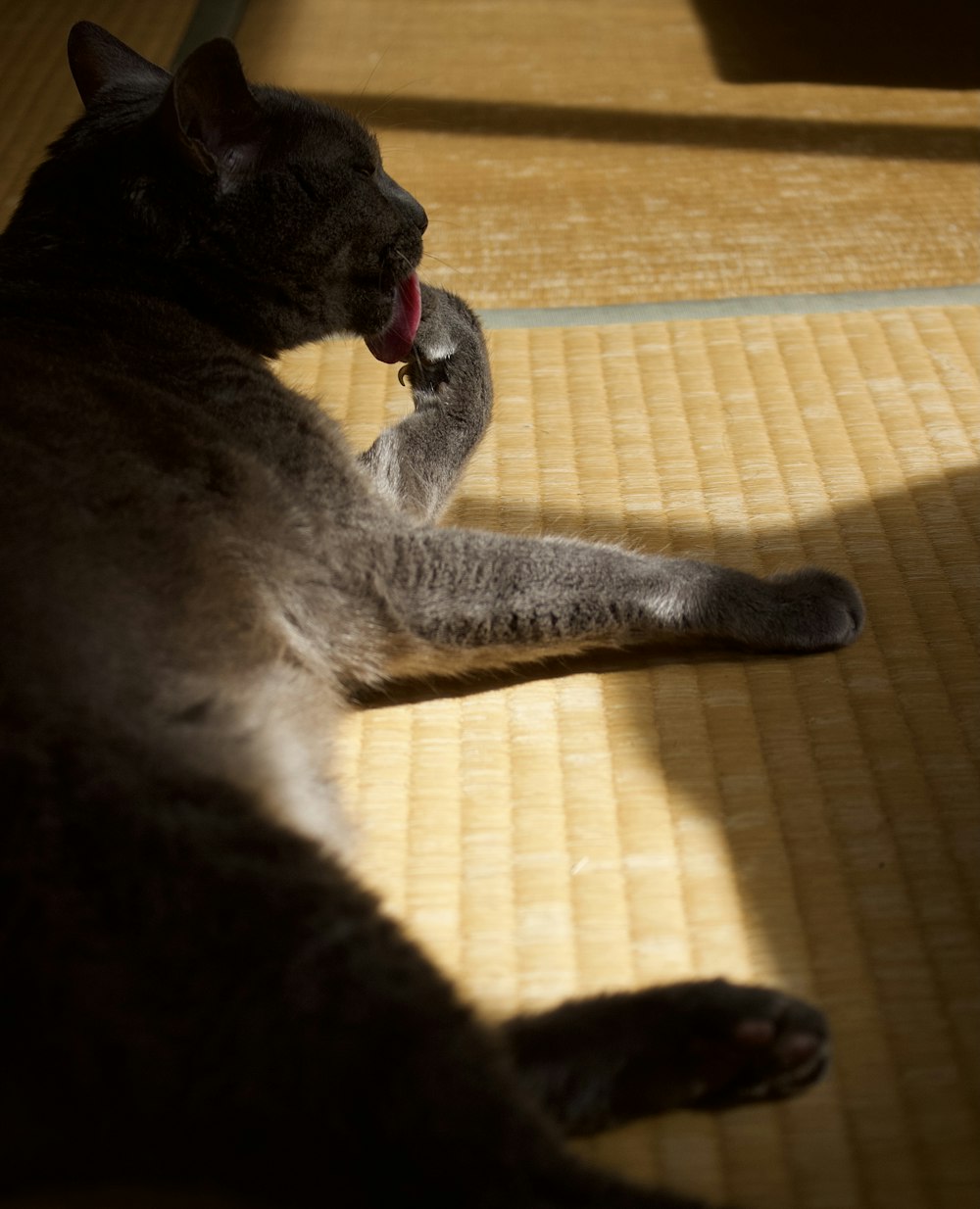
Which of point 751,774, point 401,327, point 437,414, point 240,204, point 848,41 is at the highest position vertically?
point 240,204

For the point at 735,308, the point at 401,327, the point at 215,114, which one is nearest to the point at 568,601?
the point at 401,327

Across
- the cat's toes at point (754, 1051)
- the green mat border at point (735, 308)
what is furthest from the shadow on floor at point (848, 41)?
the cat's toes at point (754, 1051)

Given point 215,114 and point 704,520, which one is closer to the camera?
point 215,114

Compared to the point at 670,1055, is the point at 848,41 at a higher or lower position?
lower

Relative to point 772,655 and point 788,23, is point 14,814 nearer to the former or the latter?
point 772,655

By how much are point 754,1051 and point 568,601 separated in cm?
49

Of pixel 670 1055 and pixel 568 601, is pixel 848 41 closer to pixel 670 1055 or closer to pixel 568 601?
pixel 568 601

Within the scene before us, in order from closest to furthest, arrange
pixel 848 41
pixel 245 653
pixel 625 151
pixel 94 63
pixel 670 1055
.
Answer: pixel 670 1055, pixel 245 653, pixel 94 63, pixel 625 151, pixel 848 41

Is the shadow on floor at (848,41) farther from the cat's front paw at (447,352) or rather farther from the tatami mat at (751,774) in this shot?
the cat's front paw at (447,352)

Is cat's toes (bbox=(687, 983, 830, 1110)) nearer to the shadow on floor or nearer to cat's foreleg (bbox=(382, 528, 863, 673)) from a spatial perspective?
cat's foreleg (bbox=(382, 528, 863, 673))

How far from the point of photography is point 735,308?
73.0 inches

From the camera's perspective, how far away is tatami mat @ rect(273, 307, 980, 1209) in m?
0.90

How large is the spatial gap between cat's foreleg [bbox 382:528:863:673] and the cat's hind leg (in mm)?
425

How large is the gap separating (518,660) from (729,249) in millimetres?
1050
